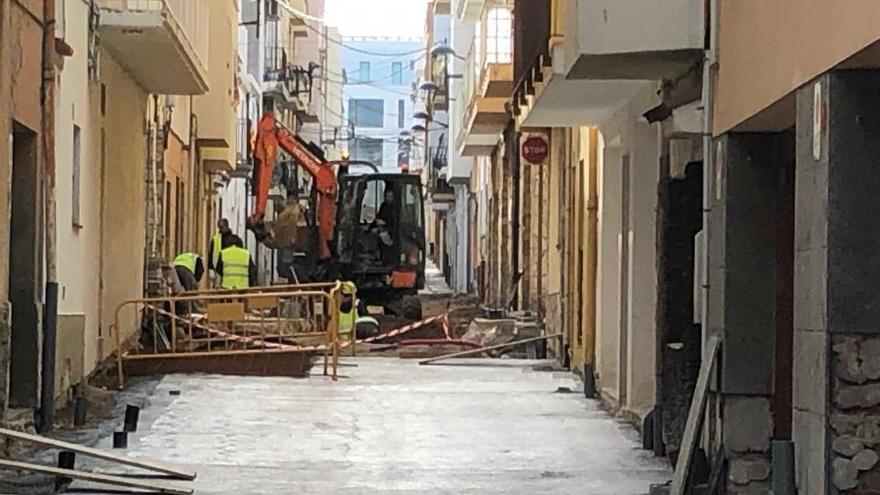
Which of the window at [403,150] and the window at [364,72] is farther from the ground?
the window at [364,72]

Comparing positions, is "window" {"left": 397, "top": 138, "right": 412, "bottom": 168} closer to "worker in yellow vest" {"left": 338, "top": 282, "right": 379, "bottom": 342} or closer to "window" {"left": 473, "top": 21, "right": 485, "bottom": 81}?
"window" {"left": 473, "top": 21, "right": 485, "bottom": 81}

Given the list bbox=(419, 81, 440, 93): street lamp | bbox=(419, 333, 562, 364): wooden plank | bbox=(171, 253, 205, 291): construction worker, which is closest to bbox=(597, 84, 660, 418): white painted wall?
bbox=(419, 333, 562, 364): wooden plank

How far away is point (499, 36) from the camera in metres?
25.5

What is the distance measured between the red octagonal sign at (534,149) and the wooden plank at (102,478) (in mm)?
13023

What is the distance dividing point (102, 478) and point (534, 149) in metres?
13.9

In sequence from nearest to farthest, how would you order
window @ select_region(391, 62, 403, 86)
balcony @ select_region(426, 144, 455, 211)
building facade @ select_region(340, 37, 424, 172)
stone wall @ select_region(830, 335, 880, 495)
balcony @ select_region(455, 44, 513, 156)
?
stone wall @ select_region(830, 335, 880, 495), balcony @ select_region(455, 44, 513, 156), balcony @ select_region(426, 144, 455, 211), building facade @ select_region(340, 37, 424, 172), window @ select_region(391, 62, 403, 86)

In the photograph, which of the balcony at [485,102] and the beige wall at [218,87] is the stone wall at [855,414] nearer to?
the balcony at [485,102]

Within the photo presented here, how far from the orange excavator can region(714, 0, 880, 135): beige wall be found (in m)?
23.6

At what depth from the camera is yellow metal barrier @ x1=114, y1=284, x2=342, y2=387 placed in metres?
19.9

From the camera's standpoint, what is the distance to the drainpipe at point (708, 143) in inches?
414

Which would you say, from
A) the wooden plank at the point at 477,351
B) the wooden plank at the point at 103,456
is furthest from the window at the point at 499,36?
the wooden plank at the point at 103,456

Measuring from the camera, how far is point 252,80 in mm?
47531

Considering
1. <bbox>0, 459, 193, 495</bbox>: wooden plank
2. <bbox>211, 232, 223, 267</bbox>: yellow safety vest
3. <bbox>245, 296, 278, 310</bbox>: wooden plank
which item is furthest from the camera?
<bbox>211, 232, 223, 267</bbox>: yellow safety vest

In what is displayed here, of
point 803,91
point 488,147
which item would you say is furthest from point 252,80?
point 803,91
